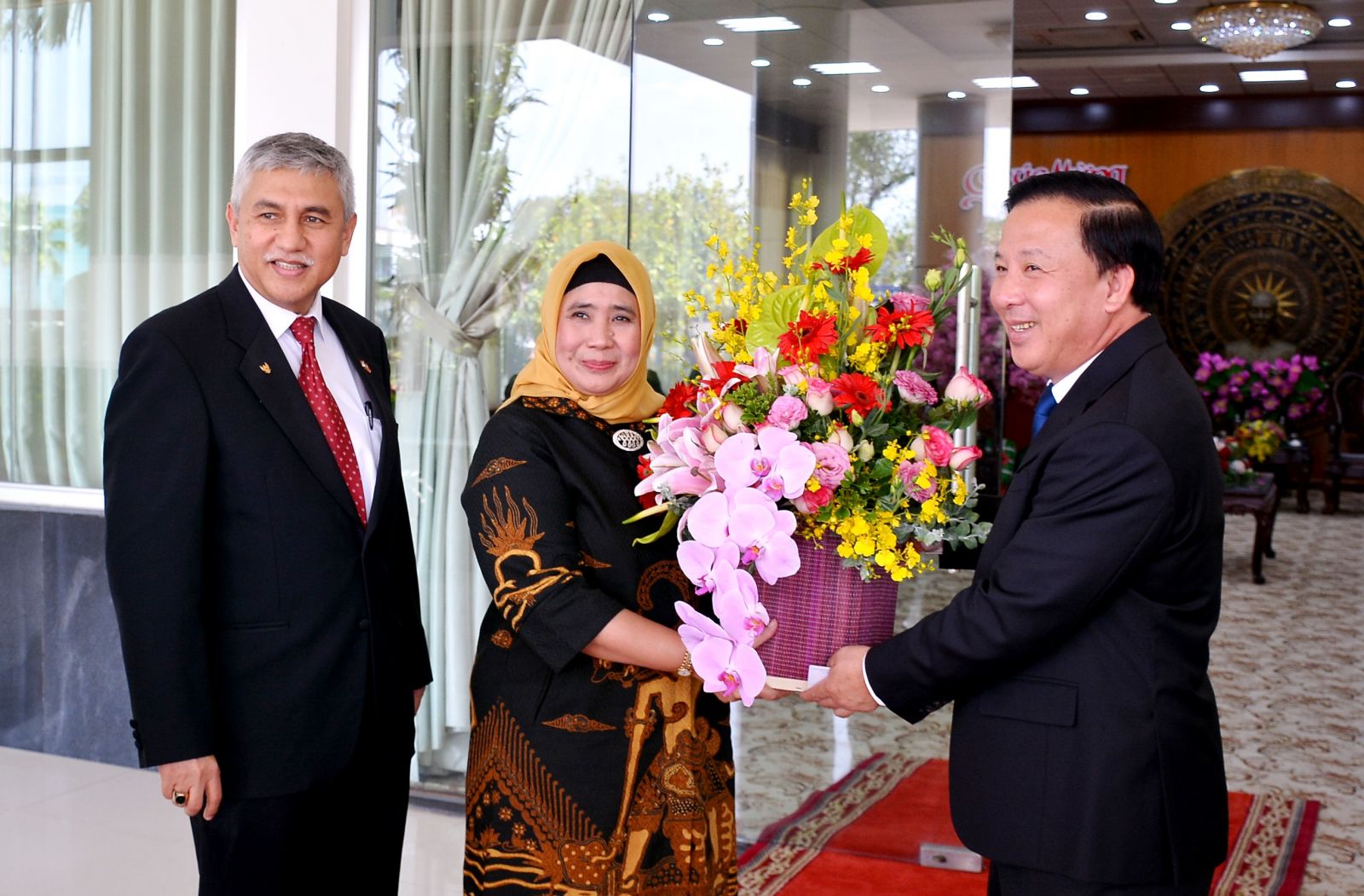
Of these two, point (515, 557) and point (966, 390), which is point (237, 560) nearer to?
point (515, 557)

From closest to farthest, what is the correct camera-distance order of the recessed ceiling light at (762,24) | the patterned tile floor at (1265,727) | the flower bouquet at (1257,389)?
the patterned tile floor at (1265,727), the recessed ceiling light at (762,24), the flower bouquet at (1257,389)

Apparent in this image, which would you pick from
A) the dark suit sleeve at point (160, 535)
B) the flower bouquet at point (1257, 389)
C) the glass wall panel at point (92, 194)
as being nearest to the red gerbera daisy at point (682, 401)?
the dark suit sleeve at point (160, 535)

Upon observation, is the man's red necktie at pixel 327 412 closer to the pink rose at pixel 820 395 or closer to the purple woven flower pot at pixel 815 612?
the purple woven flower pot at pixel 815 612

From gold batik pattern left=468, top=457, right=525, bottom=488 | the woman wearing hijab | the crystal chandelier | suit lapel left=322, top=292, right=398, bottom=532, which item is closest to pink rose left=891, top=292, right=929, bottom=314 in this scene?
the woman wearing hijab

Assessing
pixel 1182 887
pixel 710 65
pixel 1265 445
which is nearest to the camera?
pixel 1182 887

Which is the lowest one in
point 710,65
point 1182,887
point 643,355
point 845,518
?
point 1182,887

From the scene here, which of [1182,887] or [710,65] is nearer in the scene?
[1182,887]

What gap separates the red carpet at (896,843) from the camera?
3510 millimetres

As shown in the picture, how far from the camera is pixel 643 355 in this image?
215cm

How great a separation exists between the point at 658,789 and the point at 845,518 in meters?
0.58

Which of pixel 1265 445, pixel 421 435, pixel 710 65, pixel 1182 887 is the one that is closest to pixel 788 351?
pixel 1182 887

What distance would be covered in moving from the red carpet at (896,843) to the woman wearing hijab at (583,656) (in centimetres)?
150

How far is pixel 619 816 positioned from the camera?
2061 mm

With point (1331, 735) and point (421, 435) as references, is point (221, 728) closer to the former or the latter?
point (421, 435)
